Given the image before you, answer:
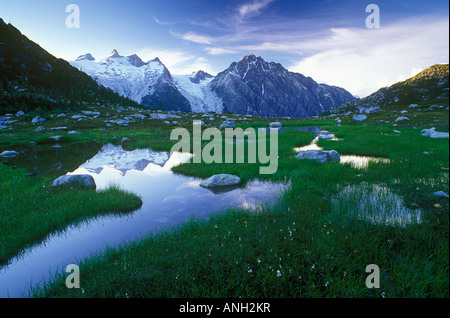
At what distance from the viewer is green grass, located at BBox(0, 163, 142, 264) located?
7121mm

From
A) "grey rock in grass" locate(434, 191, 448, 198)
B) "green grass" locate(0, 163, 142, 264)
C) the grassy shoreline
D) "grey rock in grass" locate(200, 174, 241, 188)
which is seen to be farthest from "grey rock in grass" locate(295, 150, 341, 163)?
"green grass" locate(0, 163, 142, 264)

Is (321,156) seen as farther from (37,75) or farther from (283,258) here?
(37,75)

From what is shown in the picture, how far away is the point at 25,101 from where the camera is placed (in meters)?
58.8

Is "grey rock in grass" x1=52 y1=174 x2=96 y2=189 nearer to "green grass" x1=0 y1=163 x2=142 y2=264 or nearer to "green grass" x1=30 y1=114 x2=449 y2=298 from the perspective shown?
"green grass" x1=0 y1=163 x2=142 y2=264

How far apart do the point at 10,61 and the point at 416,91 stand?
175326 millimetres

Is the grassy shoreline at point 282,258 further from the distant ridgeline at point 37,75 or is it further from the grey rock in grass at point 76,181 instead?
the distant ridgeline at point 37,75

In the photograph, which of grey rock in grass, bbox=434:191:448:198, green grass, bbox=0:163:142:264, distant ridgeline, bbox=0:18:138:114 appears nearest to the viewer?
green grass, bbox=0:163:142:264

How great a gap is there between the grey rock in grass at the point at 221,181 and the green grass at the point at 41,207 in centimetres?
386

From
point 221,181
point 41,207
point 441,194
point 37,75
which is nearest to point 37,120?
point 41,207

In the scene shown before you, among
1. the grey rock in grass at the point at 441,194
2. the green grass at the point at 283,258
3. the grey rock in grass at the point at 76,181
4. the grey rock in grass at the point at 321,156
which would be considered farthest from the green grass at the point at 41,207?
the grey rock in grass at the point at 321,156

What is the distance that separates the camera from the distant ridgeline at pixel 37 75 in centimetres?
7931

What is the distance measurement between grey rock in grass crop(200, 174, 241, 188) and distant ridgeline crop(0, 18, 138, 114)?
73868 mm

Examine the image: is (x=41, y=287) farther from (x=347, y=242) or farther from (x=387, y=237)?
(x=387, y=237)

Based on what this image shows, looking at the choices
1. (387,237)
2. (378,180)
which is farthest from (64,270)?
(378,180)
